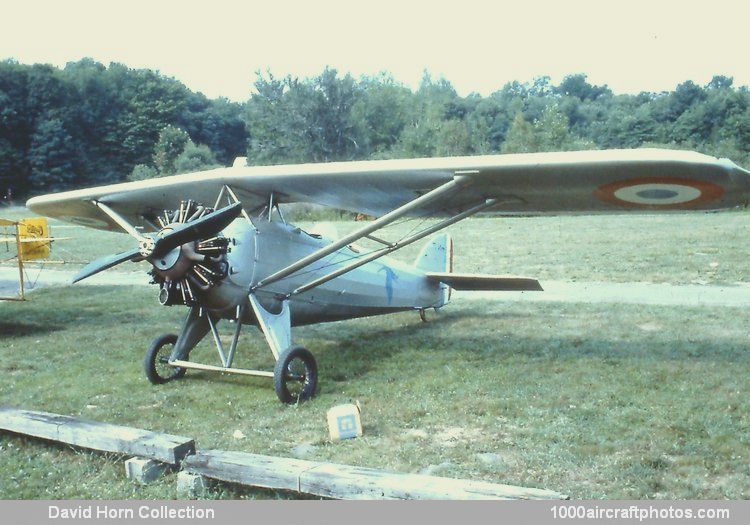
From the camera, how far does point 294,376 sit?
626 cm

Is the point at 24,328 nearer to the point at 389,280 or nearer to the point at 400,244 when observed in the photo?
the point at 389,280

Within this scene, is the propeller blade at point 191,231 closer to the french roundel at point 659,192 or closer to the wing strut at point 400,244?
the wing strut at point 400,244

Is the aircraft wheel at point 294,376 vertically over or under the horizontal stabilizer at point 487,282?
under

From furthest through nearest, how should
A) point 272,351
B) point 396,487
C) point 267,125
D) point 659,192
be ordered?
point 267,125, point 272,351, point 659,192, point 396,487

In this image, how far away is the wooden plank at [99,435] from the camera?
426 centimetres

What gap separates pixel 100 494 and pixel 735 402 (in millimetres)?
4903

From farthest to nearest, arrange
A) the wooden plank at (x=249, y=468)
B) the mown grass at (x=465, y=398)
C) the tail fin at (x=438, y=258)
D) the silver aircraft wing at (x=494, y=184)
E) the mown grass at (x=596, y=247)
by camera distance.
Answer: the mown grass at (x=596, y=247), the tail fin at (x=438, y=258), the silver aircraft wing at (x=494, y=184), the mown grass at (x=465, y=398), the wooden plank at (x=249, y=468)

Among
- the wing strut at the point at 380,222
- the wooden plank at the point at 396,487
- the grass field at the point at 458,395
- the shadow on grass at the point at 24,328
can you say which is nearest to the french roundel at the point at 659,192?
the wing strut at the point at 380,222

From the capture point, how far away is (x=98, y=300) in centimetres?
1252

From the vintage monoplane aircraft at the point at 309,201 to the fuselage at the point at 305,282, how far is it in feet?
0.05

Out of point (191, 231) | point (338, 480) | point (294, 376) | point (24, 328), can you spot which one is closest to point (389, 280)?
point (294, 376)

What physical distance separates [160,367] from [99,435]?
3.10m

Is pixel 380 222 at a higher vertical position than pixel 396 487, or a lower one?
higher

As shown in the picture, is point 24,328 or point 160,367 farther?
point 24,328
